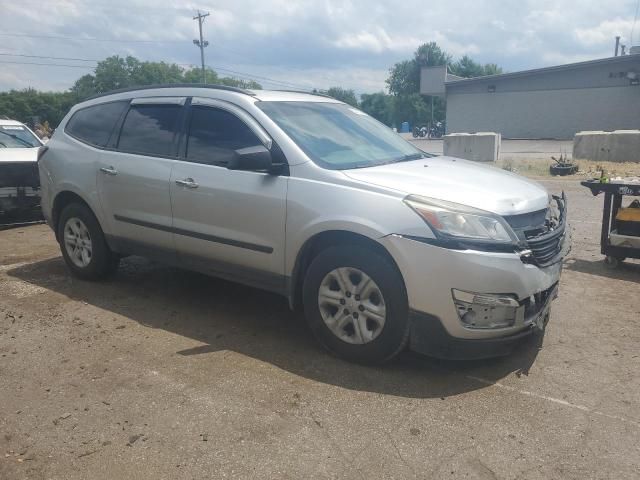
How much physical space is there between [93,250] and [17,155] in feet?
14.4

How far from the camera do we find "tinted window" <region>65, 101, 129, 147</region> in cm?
516

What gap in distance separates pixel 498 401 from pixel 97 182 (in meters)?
3.94

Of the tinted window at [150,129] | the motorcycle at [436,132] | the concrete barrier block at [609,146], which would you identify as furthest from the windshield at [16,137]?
the motorcycle at [436,132]

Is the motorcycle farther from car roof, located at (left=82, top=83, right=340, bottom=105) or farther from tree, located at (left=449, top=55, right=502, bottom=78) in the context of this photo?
car roof, located at (left=82, top=83, right=340, bottom=105)

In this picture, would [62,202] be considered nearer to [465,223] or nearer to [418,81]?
[465,223]

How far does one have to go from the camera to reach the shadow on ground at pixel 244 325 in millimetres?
3430

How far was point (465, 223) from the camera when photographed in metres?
3.20

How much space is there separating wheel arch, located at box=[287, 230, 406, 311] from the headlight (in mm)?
350

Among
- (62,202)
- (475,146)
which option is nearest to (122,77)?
(475,146)

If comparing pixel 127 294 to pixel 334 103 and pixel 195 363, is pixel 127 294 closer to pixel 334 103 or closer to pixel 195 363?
pixel 195 363

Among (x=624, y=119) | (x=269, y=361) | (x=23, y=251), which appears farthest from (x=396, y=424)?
(x=624, y=119)

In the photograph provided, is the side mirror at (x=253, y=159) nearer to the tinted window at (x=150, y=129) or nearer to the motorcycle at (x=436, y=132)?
the tinted window at (x=150, y=129)

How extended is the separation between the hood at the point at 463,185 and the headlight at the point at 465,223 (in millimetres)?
72

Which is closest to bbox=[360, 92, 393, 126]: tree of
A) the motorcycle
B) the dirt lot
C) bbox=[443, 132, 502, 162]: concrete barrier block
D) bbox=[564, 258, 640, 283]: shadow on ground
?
the motorcycle
